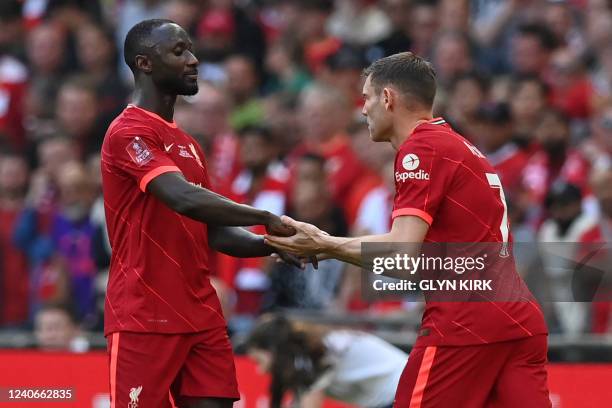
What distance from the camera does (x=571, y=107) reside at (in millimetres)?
11438

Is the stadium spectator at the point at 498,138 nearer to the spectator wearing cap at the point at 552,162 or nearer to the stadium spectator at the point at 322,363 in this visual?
the spectator wearing cap at the point at 552,162

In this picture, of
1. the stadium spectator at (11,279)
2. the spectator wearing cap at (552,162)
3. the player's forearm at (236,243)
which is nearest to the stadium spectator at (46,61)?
the stadium spectator at (11,279)

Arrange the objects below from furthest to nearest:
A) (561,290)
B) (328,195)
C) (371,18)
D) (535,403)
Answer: (371,18)
(328,195)
(561,290)
(535,403)

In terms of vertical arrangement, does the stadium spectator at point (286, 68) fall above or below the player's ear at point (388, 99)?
above

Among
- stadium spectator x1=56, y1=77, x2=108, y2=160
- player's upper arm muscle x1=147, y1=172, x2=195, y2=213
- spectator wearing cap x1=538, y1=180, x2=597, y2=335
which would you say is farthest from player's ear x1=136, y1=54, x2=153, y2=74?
stadium spectator x1=56, y1=77, x2=108, y2=160

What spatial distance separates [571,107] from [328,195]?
2425 millimetres

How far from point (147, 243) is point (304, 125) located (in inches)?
215

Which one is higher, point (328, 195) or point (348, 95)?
point (348, 95)

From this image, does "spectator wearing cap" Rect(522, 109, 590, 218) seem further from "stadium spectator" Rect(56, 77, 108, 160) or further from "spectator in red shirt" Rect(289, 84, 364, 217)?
"stadium spectator" Rect(56, 77, 108, 160)

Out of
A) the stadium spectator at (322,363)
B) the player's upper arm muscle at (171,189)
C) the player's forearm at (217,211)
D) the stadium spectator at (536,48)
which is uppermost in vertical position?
the stadium spectator at (536,48)

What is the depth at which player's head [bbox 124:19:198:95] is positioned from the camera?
263 inches

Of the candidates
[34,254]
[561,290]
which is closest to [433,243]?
[561,290]

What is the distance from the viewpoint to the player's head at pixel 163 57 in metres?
6.69

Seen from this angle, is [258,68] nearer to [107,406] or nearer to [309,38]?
[309,38]
